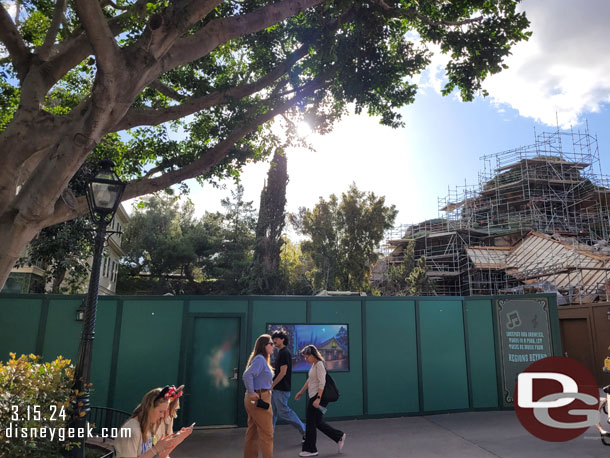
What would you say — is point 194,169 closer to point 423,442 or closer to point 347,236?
point 423,442

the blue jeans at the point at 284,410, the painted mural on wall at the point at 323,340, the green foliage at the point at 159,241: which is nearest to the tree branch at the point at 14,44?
the painted mural on wall at the point at 323,340

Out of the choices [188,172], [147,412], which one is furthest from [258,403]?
[188,172]

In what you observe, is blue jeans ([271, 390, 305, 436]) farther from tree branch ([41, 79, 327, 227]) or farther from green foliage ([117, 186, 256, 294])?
green foliage ([117, 186, 256, 294])

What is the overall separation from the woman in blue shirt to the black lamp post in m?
2.19

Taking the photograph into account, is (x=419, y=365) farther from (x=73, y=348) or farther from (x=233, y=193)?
(x=233, y=193)

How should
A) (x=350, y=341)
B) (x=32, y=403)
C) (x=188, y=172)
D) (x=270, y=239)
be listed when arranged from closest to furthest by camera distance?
(x=32, y=403)
(x=188, y=172)
(x=350, y=341)
(x=270, y=239)

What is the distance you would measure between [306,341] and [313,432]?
9.45ft

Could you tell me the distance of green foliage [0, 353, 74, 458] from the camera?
3.89 m

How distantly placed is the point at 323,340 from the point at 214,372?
2591 millimetres

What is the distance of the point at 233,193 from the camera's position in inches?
1900

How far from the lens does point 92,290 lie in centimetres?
502

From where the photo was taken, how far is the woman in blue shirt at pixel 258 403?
6.04m

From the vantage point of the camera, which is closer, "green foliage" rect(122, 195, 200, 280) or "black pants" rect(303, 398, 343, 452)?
"black pants" rect(303, 398, 343, 452)

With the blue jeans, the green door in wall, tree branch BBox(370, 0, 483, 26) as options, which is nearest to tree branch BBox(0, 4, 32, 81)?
the green door in wall
